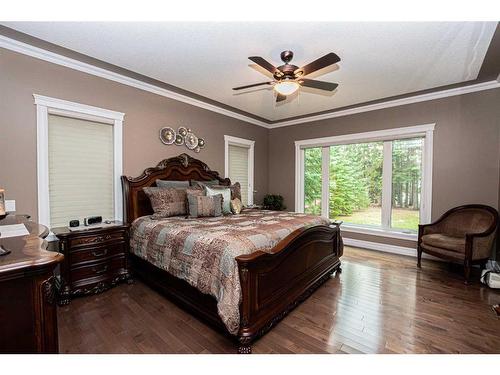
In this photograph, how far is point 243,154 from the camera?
5.39m

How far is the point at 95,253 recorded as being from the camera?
267 cm

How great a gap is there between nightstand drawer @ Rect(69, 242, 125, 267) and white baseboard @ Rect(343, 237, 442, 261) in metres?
4.11

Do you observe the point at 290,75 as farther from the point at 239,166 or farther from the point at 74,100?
the point at 239,166

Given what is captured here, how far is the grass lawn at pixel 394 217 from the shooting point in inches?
166

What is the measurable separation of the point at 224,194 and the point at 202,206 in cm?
51

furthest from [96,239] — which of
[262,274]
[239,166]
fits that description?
[239,166]

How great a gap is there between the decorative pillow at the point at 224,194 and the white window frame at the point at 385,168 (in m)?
2.37

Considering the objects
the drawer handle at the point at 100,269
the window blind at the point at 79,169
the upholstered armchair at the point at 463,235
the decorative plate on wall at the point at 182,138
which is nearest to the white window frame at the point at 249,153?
the decorative plate on wall at the point at 182,138

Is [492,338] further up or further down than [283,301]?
further down

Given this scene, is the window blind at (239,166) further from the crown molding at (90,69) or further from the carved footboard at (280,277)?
the carved footboard at (280,277)

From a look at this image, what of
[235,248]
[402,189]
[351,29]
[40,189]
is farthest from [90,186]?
[402,189]

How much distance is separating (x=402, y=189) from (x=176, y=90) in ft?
14.0
